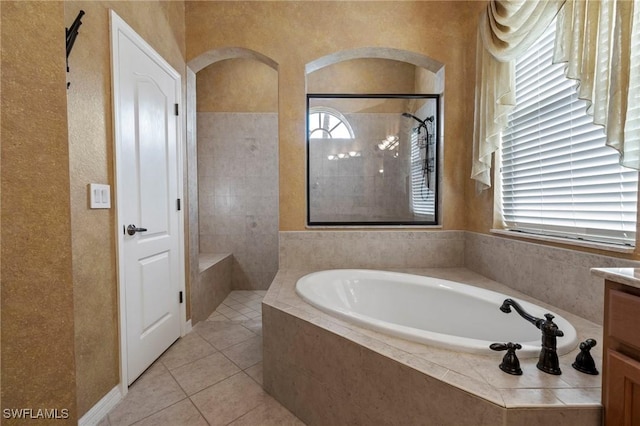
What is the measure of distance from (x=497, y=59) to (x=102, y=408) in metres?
3.06

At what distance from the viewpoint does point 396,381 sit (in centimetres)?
95

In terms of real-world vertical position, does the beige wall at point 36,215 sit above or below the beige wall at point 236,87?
below

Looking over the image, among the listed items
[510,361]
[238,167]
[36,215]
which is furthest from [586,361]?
[238,167]

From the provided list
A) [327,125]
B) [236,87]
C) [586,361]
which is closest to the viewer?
[586,361]

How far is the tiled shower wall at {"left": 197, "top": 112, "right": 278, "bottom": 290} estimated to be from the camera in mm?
3350

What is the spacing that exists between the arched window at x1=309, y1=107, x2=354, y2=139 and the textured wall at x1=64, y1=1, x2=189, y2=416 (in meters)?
1.39

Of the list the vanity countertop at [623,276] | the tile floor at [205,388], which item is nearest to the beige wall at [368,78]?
the tile floor at [205,388]

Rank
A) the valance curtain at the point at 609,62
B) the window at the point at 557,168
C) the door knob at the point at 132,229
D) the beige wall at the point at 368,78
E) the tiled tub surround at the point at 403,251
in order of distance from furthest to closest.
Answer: the beige wall at the point at 368,78, the tiled tub surround at the point at 403,251, the door knob at the point at 132,229, the window at the point at 557,168, the valance curtain at the point at 609,62

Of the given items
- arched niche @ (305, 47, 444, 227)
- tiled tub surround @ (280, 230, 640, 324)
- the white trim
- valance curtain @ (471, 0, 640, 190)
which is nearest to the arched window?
arched niche @ (305, 47, 444, 227)

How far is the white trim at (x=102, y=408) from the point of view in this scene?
50.6 inches

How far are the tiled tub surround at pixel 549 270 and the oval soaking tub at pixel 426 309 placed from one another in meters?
0.19

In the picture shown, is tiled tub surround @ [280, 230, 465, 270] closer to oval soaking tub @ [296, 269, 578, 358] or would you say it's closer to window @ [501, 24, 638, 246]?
oval soaking tub @ [296, 269, 578, 358]

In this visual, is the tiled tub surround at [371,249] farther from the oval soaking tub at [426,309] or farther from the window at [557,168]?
the window at [557,168]

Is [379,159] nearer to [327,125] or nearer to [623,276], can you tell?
[327,125]
